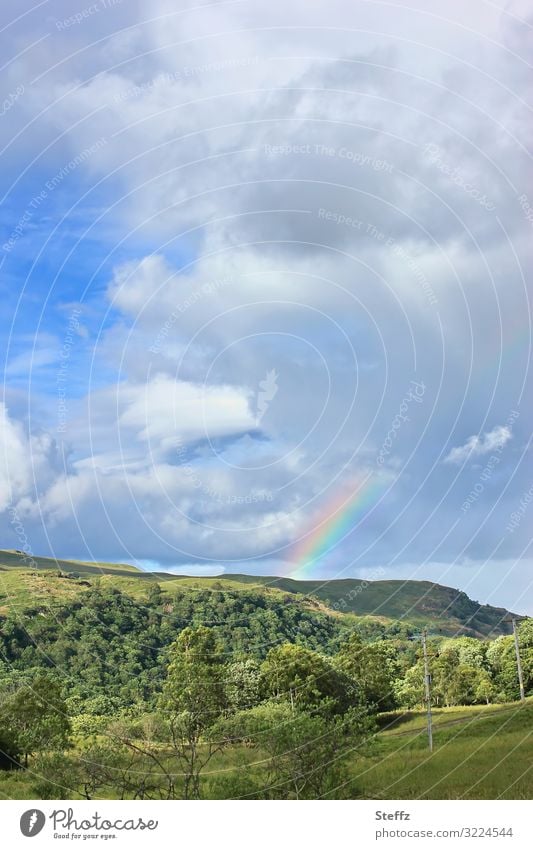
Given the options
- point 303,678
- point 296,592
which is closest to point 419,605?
point 296,592

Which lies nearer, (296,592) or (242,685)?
(242,685)

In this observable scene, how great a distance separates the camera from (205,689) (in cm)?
5481

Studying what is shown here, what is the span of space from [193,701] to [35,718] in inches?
369

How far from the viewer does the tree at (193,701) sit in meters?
36.3

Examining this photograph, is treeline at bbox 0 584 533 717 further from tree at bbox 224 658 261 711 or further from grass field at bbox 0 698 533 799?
grass field at bbox 0 698 533 799

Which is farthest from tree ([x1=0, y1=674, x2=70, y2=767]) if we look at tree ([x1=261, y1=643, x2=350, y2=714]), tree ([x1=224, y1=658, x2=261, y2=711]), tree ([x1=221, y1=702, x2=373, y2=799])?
tree ([x1=261, y1=643, x2=350, y2=714])

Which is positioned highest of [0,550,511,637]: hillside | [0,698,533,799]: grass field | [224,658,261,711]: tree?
[0,550,511,637]: hillside

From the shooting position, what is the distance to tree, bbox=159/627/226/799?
36312mm

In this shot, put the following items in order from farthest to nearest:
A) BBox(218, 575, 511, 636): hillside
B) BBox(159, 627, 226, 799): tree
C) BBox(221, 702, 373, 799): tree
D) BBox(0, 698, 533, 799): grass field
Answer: BBox(218, 575, 511, 636): hillside, BBox(159, 627, 226, 799): tree, BBox(0, 698, 533, 799): grass field, BBox(221, 702, 373, 799): tree

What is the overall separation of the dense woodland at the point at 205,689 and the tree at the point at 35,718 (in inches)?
4.0

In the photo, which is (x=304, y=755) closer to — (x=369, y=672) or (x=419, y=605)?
(x=369, y=672)

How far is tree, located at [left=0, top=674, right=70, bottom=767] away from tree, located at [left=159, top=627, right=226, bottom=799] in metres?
5.80
